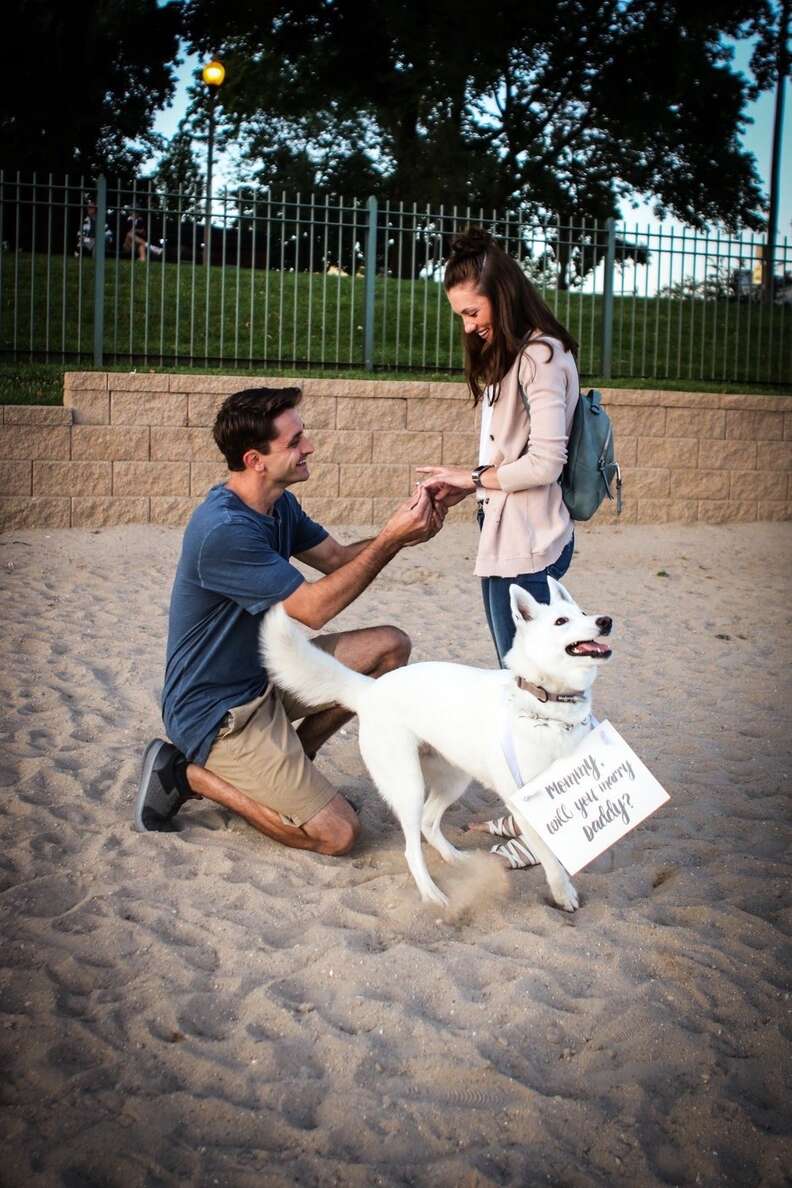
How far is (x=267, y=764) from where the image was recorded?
375 cm

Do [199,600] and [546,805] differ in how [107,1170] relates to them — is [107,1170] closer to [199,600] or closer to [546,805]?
[546,805]

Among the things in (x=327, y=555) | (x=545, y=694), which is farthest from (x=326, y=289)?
(x=545, y=694)

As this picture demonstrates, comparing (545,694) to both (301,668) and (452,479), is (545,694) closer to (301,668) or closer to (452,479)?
(301,668)

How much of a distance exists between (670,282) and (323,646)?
7.83 m

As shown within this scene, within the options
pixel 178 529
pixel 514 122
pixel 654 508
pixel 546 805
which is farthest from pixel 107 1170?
pixel 514 122

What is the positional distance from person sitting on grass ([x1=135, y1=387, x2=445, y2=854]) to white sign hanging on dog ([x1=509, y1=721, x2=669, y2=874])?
0.90 metres

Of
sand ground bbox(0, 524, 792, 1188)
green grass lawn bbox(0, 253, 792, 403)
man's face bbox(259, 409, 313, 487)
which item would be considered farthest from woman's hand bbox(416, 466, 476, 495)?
green grass lawn bbox(0, 253, 792, 403)

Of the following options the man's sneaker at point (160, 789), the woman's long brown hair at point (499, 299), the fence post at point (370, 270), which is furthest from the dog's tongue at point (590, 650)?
the fence post at point (370, 270)

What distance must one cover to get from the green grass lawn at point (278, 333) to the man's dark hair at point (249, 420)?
5.88 m

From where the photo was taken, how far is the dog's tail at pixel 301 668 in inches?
134

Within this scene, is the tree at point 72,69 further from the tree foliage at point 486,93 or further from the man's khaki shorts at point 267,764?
the man's khaki shorts at point 267,764

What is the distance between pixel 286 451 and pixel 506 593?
0.94 m

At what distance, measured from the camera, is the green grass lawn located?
992 cm

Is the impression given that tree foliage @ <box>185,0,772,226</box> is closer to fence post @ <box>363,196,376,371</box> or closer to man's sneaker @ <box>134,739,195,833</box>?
fence post @ <box>363,196,376,371</box>
